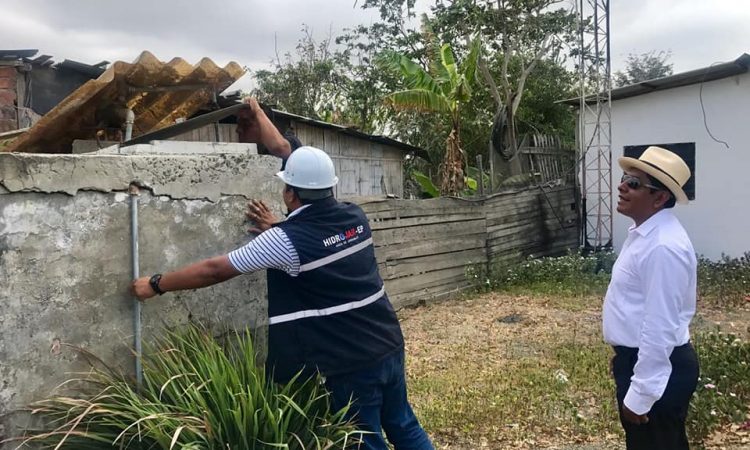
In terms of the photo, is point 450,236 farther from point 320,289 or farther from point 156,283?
point 156,283

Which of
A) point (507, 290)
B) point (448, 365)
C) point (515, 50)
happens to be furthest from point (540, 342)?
point (515, 50)

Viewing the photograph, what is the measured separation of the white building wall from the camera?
467 inches

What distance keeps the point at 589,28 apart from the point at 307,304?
14279mm

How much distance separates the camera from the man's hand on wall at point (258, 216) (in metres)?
3.56

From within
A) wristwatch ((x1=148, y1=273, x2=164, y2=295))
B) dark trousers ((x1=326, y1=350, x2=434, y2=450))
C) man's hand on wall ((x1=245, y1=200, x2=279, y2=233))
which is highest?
man's hand on wall ((x1=245, y1=200, x2=279, y2=233))

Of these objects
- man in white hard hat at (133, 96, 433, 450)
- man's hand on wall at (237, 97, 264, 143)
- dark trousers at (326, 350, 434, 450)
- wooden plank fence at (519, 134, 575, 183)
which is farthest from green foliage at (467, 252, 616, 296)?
man in white hard hat at (133, 96, 433, 450)

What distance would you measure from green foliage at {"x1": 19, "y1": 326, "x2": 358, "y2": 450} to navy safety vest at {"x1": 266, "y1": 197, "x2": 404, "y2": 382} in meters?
0.14

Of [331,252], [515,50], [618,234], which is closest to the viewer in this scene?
[331,252]

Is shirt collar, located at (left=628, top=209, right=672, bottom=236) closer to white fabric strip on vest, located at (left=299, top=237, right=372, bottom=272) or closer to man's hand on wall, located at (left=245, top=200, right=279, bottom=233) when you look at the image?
white fabric strip on vest, located at (left=299, top=237, right=372, bottom=272)

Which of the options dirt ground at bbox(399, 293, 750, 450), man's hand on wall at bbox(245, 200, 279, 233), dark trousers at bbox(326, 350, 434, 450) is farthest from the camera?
dirt ground at bbox(399, 293, 750, 450)

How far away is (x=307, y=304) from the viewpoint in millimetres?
2918

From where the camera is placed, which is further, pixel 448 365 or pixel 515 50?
pixel 515 50

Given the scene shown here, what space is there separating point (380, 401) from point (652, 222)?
1.54m

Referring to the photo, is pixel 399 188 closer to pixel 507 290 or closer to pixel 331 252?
pixel 507 290
